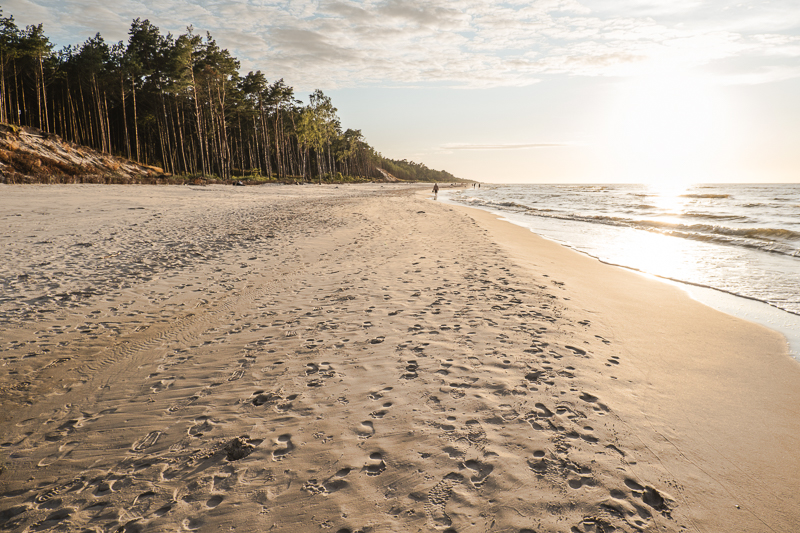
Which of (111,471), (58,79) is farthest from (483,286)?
(58,79)

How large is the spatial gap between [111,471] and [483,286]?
21.2 ft

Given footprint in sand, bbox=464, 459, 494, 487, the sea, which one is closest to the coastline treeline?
the sea

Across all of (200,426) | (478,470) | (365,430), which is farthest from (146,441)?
(478,470)

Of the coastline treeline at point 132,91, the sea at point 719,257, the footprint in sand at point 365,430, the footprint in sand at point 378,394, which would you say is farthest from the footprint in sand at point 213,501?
the coastline treeline at point 132,91

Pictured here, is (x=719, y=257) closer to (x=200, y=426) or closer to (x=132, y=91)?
(x=200, y=426)

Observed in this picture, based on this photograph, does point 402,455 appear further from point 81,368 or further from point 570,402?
point 81,368

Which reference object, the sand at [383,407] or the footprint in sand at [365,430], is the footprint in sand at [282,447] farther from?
the footprint in sand at [365,430]

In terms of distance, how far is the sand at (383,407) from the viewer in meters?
2.67

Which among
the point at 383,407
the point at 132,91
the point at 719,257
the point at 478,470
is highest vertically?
the point at 132,91

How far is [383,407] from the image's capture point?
3.78m

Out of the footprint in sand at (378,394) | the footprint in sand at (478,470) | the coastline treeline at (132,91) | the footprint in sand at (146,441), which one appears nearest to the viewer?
the footprint in sand at (478,470)

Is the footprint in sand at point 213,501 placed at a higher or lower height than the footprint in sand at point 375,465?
lower

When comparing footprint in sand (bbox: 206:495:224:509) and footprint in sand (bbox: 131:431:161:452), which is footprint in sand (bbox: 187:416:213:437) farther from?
footprint in sand (bbox: 206:495:224:509)

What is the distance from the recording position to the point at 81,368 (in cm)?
474
